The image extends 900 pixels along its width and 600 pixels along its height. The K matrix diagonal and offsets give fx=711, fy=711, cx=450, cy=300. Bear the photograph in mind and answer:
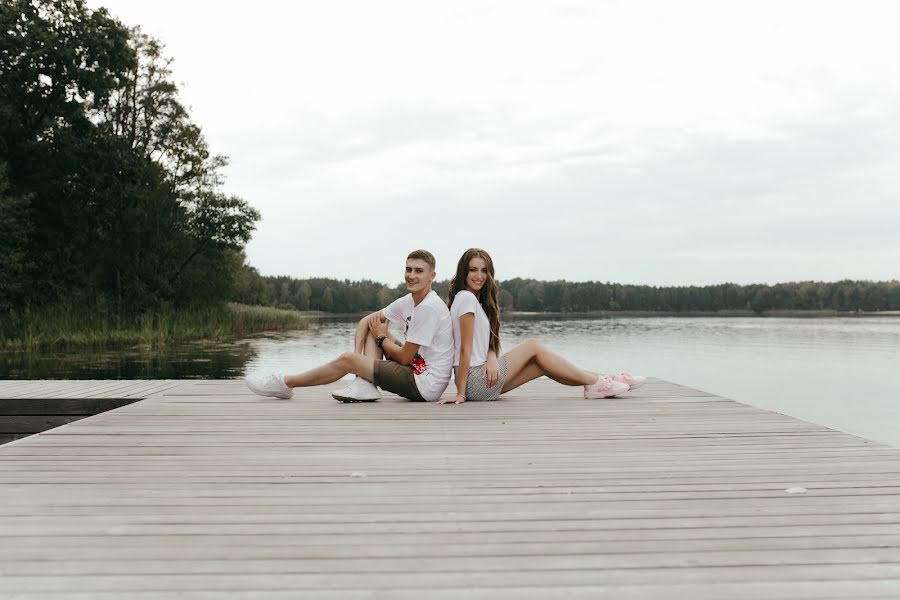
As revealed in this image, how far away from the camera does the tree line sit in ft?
68.8

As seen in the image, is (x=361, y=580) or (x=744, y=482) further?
(x=744, y=482)

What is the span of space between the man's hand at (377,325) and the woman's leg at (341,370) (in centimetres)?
18

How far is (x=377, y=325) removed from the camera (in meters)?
4.80

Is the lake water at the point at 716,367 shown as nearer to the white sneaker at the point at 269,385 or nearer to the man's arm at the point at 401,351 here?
the man's arm at the point at 401,351

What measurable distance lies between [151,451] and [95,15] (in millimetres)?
23397

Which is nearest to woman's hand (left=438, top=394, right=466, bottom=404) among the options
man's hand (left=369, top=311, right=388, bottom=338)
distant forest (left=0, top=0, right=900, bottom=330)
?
man's hand (left=369, top=311, right=388, bottom=338)

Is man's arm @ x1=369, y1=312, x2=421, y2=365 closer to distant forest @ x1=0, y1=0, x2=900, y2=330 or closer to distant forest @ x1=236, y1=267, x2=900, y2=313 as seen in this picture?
distant forest @ x1=0, y1=0, x2=900, y2=330

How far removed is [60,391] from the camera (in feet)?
19.8

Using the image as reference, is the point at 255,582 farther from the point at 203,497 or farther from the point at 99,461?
the point at 99,461

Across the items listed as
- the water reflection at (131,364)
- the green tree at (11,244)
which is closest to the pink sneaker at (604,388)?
the water reflection at (131,364)

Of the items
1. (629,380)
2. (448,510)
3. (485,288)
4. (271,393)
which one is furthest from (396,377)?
(448,510)

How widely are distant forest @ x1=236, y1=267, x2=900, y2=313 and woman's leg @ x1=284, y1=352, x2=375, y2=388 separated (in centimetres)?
4021

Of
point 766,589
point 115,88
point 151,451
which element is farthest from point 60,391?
point 115,88

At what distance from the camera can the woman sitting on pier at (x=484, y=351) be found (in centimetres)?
457
